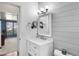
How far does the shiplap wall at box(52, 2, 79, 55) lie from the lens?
0.93m

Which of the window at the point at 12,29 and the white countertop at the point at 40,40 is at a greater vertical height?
the window at the point at 12,29

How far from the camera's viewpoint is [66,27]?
1.00 meters

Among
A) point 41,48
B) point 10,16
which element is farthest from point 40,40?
point 10,16

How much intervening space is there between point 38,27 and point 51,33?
0.26 m

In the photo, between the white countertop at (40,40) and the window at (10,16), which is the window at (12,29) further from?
the white countertop at (40,40)

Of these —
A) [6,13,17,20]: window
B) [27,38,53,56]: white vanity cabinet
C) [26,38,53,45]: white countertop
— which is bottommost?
[27,38,53,56]: white vanity cabinet

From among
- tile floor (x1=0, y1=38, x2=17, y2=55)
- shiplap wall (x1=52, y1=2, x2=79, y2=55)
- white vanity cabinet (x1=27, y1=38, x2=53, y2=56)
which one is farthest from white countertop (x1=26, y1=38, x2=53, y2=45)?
tile floor (x1=0, y1=38, x2=17, y2=55)

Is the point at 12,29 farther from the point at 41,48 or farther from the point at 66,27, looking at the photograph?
the point at 66,27

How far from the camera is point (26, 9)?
3.78 ft

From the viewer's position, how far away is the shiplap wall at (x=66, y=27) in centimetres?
93

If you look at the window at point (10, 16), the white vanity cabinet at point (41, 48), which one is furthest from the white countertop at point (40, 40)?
the window at point (10, 16)

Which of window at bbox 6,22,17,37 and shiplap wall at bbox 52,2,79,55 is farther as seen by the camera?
window at bbox 6,22,17,37

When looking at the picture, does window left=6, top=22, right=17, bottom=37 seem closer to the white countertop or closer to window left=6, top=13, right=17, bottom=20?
window left=6, top=13, right=17, bottom=20

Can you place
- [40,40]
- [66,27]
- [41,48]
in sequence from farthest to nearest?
[40,40]
[41,48]
[66,27]
